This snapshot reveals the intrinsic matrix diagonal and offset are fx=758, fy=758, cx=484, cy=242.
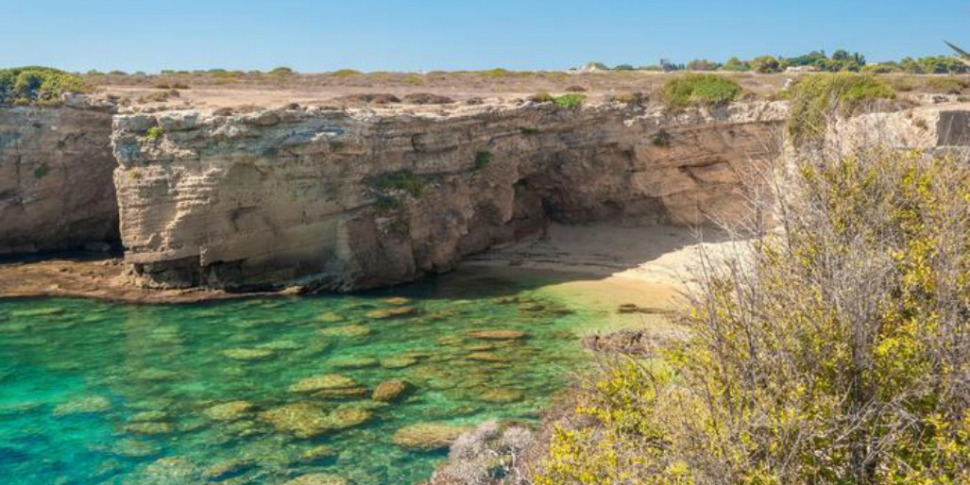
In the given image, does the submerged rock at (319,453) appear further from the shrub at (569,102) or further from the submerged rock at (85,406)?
the shrub at (569,102)

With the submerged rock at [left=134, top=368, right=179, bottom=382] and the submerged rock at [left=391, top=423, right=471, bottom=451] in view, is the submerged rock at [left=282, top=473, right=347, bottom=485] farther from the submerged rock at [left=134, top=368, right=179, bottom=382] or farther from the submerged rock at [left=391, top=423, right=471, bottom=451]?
the submerged rock at [left=134, top=368, right=179, bottom=382]

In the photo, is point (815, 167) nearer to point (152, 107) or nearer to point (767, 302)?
point (767, 302)

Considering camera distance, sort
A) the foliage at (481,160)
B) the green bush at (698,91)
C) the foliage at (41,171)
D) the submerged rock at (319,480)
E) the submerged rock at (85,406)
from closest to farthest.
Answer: the submerged rock at (319,480), the submerged rock at (85,406), the green bush at (698,91), the foliage at (481,160), the foliage at (41,171)

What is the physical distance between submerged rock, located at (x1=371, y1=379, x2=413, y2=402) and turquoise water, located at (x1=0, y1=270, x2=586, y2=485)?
0.24 meters

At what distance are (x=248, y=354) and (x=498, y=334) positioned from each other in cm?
739

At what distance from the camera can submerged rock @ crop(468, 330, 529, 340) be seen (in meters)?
23.1

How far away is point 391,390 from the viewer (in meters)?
18.1

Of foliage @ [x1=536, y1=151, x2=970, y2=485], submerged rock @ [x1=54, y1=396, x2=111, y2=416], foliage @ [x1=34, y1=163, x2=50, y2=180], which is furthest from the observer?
foliage @ [x1=34, y1=163, x2=50, y2=180]

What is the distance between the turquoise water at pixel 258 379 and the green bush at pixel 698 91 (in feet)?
37.2

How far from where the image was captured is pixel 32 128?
1366 inches

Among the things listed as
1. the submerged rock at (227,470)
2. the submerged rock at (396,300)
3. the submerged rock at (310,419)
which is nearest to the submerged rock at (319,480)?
the submerged rock at (227,470)

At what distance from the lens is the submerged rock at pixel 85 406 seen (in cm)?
1738

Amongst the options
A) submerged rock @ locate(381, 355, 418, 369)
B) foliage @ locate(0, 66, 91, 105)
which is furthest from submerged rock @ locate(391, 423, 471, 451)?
foliage @ locate(0, 66, 91, 105)

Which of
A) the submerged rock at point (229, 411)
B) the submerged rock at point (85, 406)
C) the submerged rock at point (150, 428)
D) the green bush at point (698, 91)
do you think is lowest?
the submerged rock at point (85, 406)
